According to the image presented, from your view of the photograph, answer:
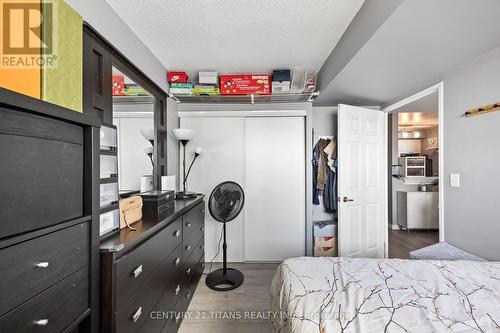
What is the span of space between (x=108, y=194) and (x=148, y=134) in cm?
102

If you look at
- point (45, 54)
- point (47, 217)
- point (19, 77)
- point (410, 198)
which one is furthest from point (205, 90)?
point (410, 198)

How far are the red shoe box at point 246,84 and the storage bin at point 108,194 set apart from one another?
1.74 meters

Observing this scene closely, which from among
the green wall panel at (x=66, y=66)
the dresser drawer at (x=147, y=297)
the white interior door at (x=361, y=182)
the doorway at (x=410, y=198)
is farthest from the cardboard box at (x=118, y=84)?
the doorway at (x=410, y=198)

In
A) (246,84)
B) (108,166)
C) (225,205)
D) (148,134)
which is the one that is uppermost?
(246,84)

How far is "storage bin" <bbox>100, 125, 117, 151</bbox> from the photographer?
1139 millimetres

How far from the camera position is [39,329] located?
60cm

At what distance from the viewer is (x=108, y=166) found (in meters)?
1.14

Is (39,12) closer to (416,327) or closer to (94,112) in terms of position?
(94,112)

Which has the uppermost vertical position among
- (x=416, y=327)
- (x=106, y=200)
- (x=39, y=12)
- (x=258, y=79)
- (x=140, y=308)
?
(x=258, y=79)

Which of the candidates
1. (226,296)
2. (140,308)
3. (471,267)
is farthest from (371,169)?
(140,308)

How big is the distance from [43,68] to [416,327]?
6.27ft

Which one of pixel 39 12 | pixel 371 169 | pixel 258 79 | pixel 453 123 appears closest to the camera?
pixel 39 12

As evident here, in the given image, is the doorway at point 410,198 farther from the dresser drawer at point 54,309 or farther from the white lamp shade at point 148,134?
the dresser drawer at point 54,309

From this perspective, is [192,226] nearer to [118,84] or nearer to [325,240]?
[118,84]
